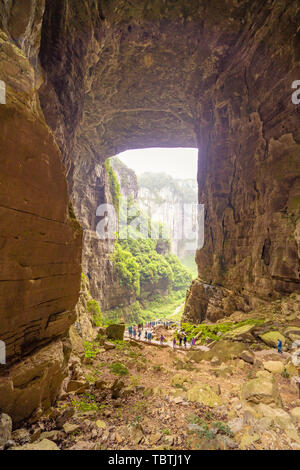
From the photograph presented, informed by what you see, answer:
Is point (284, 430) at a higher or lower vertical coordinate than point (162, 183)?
lower

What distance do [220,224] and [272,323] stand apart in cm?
1011

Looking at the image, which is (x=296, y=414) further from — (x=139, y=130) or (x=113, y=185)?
(x=113, y=185)

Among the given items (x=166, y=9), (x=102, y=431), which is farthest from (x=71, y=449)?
(x=166, y=9)

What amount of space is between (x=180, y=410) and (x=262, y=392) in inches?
70.4

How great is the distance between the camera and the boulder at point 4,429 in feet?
9.90

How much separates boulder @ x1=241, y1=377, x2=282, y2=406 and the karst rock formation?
14.4ft

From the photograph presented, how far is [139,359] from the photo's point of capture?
8812 mm

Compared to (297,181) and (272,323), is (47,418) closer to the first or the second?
(272,323)

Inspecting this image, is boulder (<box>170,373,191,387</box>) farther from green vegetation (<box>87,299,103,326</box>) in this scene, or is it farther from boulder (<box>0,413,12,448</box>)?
green vegetation (<box>87,299,103,326</box>)

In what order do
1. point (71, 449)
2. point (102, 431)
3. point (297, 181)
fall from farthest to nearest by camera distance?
point (297, 181)
point (102, 431)
point (71, 449)

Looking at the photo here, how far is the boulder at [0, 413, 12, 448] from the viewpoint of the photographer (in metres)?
3.02

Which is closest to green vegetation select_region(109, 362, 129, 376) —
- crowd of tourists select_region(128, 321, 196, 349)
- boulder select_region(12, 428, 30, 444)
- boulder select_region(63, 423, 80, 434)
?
boulder select_region(63, 423, 80, 434)

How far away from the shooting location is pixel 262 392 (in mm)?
4230

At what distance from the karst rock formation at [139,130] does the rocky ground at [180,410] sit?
79 centimetres
